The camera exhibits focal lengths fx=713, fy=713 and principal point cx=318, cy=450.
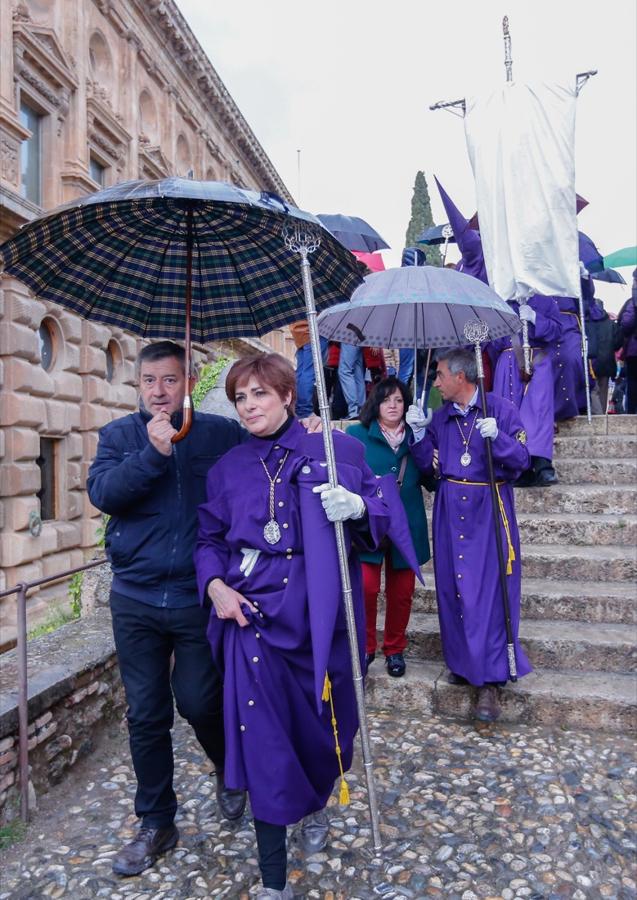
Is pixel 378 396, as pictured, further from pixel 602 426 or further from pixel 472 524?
pixel 602 426

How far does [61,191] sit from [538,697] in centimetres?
1373

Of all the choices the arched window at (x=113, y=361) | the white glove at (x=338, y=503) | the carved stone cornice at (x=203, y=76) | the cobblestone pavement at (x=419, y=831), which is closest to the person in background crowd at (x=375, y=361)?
the cobblestone pavement at (x=419, y=831)

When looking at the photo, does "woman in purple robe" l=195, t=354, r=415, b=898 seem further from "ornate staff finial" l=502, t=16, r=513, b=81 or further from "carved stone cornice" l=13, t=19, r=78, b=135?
"carved stone cornice" l=13, t=19, r=78, b=135

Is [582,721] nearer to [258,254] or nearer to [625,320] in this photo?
[258,254]

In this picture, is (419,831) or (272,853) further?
(419,831)

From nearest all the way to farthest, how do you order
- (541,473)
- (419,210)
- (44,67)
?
1. (541,473)
2. (44,67)
3. (419,210)

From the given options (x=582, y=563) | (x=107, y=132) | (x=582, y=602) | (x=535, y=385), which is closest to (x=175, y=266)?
(x=582, y=602)

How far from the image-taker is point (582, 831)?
2.98 meters

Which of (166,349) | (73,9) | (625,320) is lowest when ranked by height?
(166,349)

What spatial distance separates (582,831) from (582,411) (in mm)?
5439

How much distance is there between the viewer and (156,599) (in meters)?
2.74

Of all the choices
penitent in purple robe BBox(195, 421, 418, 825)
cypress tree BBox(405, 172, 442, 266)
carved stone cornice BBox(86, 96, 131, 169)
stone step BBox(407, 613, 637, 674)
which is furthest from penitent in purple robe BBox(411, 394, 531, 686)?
cypress tree BBox(405, 172, 442, 266)

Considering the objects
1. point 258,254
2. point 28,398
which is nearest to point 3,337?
point 28,398

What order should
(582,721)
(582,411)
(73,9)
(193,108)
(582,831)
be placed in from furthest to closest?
(193,108) → (73,9) → (582,411) → (582,721) → (582,831)
